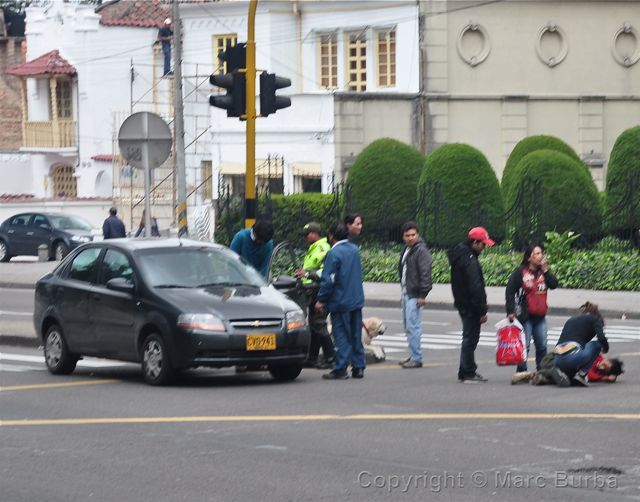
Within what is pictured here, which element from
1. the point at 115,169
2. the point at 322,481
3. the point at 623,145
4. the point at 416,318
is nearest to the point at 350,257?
the point at 416,318

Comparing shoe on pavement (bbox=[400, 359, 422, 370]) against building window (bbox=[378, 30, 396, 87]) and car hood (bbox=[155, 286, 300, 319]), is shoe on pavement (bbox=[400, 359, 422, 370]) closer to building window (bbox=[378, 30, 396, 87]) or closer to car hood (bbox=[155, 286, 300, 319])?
car hood (bbox=[155, 286, 300, 319])

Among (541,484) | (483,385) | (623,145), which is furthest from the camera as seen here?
(623,145)

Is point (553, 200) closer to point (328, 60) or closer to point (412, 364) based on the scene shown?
point (328, 60)

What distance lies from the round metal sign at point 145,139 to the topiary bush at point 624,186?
14422 mm

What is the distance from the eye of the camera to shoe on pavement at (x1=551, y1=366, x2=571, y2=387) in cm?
1597

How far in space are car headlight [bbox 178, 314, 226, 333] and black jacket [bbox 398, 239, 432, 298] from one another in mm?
3026

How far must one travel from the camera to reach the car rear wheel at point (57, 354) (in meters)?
17.7

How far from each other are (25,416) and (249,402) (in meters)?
2.10

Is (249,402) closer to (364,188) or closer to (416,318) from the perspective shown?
(416,318)

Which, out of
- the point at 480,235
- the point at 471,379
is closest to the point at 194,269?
the point at 480,235

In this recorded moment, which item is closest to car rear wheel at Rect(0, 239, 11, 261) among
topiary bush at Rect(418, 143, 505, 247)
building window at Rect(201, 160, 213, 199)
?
building window at Rect(201, 160, 213, 199)

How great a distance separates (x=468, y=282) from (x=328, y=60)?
107ft

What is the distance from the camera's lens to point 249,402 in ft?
48.5

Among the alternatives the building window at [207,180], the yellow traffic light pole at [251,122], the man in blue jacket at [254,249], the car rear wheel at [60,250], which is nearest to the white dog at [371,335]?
the man in blue jacket at [254,249]
